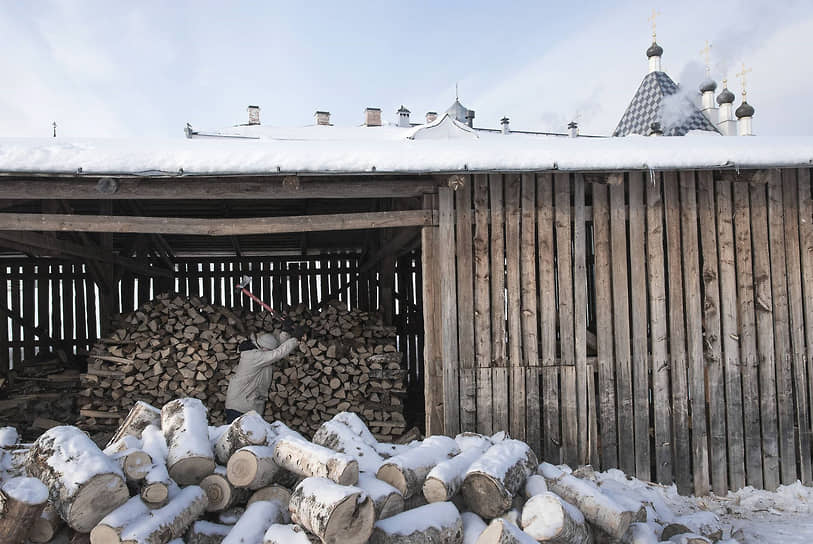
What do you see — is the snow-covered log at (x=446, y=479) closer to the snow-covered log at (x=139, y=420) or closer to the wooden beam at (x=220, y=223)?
the snow-covered log at (x=139, y=420)

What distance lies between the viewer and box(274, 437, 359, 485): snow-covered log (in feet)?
10.1

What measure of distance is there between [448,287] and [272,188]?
1.73 metres

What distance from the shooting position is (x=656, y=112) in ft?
69.3

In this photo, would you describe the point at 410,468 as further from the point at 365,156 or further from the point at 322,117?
the point at 322,117

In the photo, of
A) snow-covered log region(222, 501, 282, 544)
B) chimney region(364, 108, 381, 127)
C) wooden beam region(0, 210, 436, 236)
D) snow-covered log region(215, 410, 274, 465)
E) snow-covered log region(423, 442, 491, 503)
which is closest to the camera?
snow-covered log region(222, 501, 282, 544)

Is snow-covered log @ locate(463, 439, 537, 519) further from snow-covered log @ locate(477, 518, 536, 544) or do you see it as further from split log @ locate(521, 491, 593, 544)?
snow-covered log @ locate(477, 518, 536, 544)

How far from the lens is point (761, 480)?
5180 mm

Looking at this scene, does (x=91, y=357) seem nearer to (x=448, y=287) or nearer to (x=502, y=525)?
(x=448, y=287)

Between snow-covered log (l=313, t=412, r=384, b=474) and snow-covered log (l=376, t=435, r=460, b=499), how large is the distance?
0.53ft

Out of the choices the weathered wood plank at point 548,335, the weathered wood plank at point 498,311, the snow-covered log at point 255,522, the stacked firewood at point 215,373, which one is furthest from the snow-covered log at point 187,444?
the stacked firewood at point 215,373

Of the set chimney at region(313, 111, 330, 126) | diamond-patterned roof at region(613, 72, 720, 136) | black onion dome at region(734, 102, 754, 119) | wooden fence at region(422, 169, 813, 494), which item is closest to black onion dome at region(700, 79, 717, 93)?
diamond-patterned roof at region(613, 72, 720, 136)

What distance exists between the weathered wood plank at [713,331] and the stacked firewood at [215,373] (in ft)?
11.1

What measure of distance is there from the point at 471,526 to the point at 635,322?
2.74 meters

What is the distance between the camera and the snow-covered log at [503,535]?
114 inches
